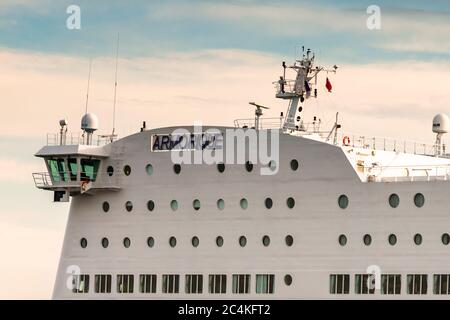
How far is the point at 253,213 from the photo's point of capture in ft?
339

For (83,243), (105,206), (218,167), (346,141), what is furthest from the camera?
(83,243)

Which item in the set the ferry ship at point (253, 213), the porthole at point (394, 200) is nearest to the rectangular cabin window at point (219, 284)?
the ferry ship at point (253, 213)

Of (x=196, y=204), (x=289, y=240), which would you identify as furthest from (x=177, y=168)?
(x=289, y=240)

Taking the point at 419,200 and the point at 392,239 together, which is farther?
the point at 392,239

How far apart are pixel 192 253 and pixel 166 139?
6.31 metres

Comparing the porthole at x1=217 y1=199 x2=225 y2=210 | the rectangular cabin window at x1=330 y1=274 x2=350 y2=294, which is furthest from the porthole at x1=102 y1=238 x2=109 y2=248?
the rectangular cabin window at x1=330 y1=274 x2=350 y2=294

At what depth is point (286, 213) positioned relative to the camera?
102250mm

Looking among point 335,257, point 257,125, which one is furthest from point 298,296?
point 257,125

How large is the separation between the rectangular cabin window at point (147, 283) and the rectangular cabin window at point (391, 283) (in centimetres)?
1314

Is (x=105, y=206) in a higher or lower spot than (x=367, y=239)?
higher

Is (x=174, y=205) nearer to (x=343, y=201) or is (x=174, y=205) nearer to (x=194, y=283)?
(x=194, y=283)

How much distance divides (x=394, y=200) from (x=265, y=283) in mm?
8235
